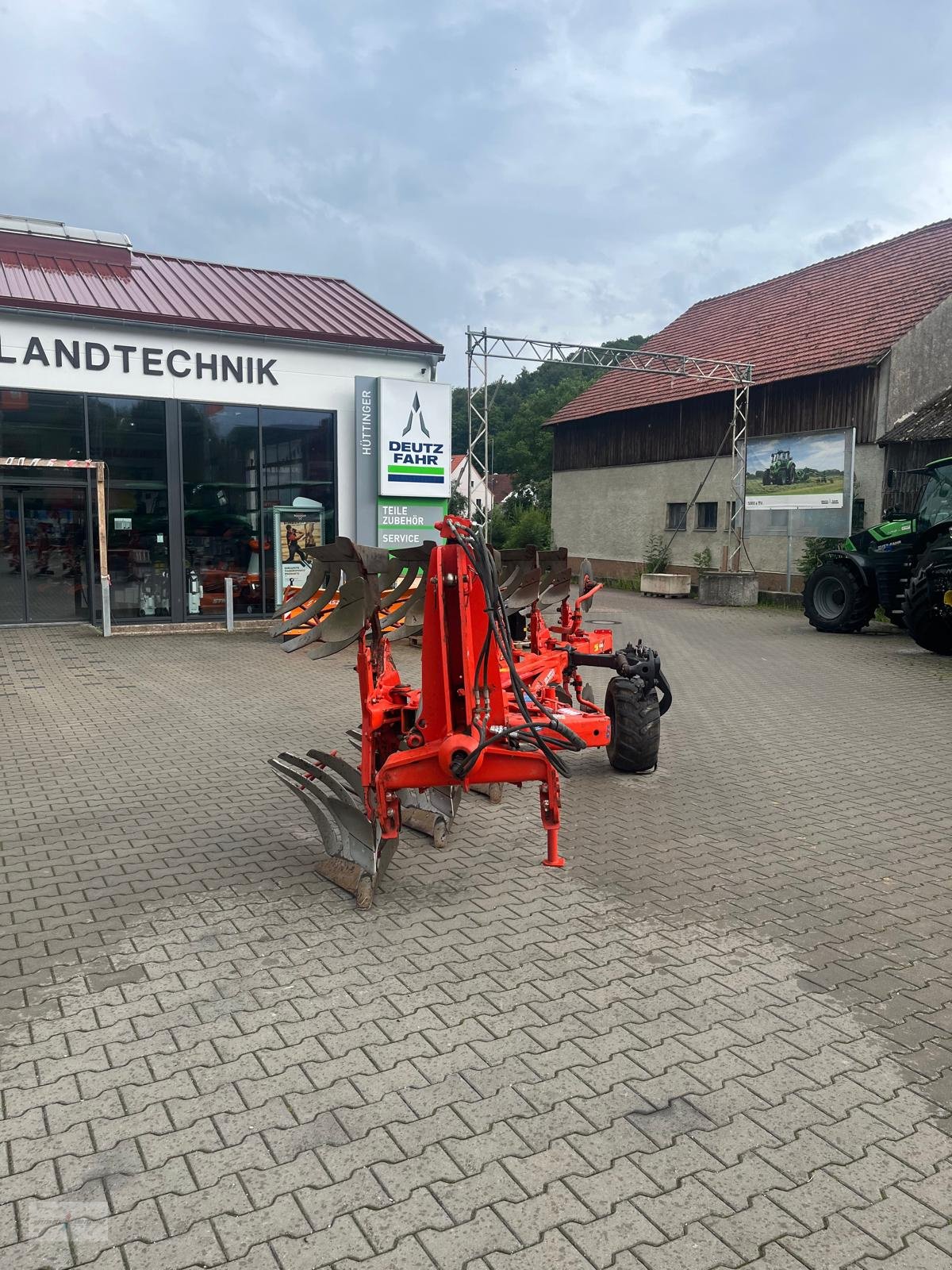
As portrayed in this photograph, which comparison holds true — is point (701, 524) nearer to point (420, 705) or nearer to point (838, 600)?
point (838, 600)

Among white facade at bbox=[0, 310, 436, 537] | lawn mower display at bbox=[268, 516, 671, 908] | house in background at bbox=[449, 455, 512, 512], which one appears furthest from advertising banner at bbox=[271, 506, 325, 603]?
house in background at bbox=[449, 455, 512, 512]

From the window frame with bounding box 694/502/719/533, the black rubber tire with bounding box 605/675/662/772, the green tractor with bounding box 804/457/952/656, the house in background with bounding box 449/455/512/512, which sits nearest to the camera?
the black rubber tire with bounding box 605/675/662/772

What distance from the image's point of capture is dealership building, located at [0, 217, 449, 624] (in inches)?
591

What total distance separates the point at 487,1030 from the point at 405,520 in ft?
44.9

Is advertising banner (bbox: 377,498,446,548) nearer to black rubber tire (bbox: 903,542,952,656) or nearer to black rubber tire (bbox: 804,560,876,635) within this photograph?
black rubber tire (bbox: 804,560,876,635)

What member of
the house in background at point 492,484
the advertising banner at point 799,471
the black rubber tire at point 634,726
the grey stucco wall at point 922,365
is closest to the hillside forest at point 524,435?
the house in background at point 492,484

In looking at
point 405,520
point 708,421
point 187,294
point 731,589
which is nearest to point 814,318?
point 708,421

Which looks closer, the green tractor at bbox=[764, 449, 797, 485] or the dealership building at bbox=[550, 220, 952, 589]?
the dealership building at bbox=[550, 220, 952, 589]

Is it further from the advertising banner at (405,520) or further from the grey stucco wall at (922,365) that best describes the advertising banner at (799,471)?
the advertising banner at (405,520)

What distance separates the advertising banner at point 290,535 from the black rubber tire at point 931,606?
358 inches

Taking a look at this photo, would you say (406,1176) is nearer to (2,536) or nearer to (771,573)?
(2,536)

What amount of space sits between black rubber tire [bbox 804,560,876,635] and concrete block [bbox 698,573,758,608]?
4.46m

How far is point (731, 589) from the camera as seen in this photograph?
21.5 metres

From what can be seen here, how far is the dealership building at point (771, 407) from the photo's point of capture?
1988 centimetres
